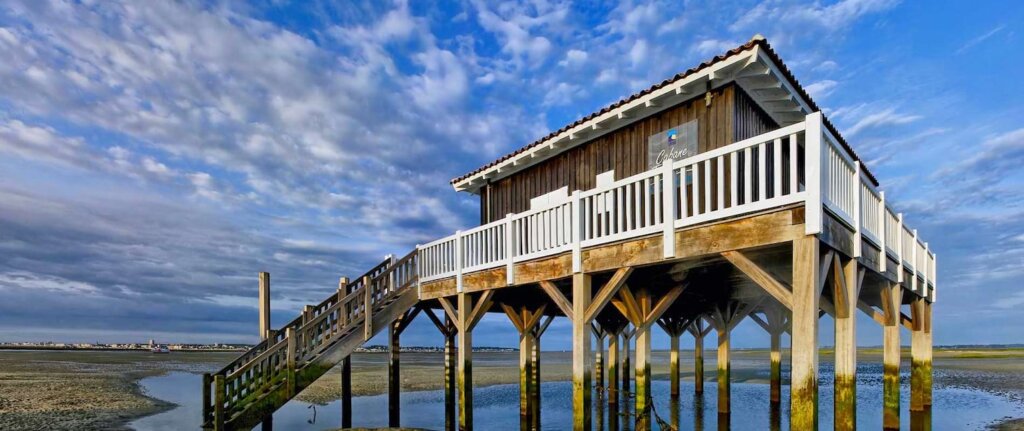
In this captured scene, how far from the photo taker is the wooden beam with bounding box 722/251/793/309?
648cm

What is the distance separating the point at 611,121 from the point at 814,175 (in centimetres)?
550

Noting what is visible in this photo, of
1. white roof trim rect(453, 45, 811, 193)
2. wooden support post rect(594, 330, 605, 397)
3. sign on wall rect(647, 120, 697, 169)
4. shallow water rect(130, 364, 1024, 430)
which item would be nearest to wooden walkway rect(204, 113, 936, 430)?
sign on wall rect(647, 120, 697, 169)

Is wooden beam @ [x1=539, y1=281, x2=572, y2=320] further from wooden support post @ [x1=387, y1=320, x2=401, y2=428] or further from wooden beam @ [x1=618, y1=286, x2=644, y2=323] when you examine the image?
wooden support post @ [x1=387, y1=320, x2=401, y2=428]

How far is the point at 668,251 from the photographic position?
783 cm

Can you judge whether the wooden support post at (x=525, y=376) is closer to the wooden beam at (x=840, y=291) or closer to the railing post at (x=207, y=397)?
the railing post at (x=207, y=397)

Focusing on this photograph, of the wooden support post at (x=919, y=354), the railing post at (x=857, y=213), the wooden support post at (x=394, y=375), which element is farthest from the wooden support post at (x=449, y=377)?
the wooden support post at (x=919, y=354)

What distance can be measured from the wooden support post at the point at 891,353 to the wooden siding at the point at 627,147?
410 cm

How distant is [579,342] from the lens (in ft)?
29.7

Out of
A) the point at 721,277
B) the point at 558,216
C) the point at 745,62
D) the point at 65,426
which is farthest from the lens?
the point at 65,426

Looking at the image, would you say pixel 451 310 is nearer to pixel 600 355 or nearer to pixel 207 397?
pixel 207 397

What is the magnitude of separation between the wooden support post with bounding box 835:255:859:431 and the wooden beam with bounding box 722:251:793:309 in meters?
1.13

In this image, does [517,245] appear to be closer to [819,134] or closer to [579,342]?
[579,342]

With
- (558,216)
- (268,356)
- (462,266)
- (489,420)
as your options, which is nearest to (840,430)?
(558,216)

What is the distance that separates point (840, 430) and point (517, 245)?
6.11 m
